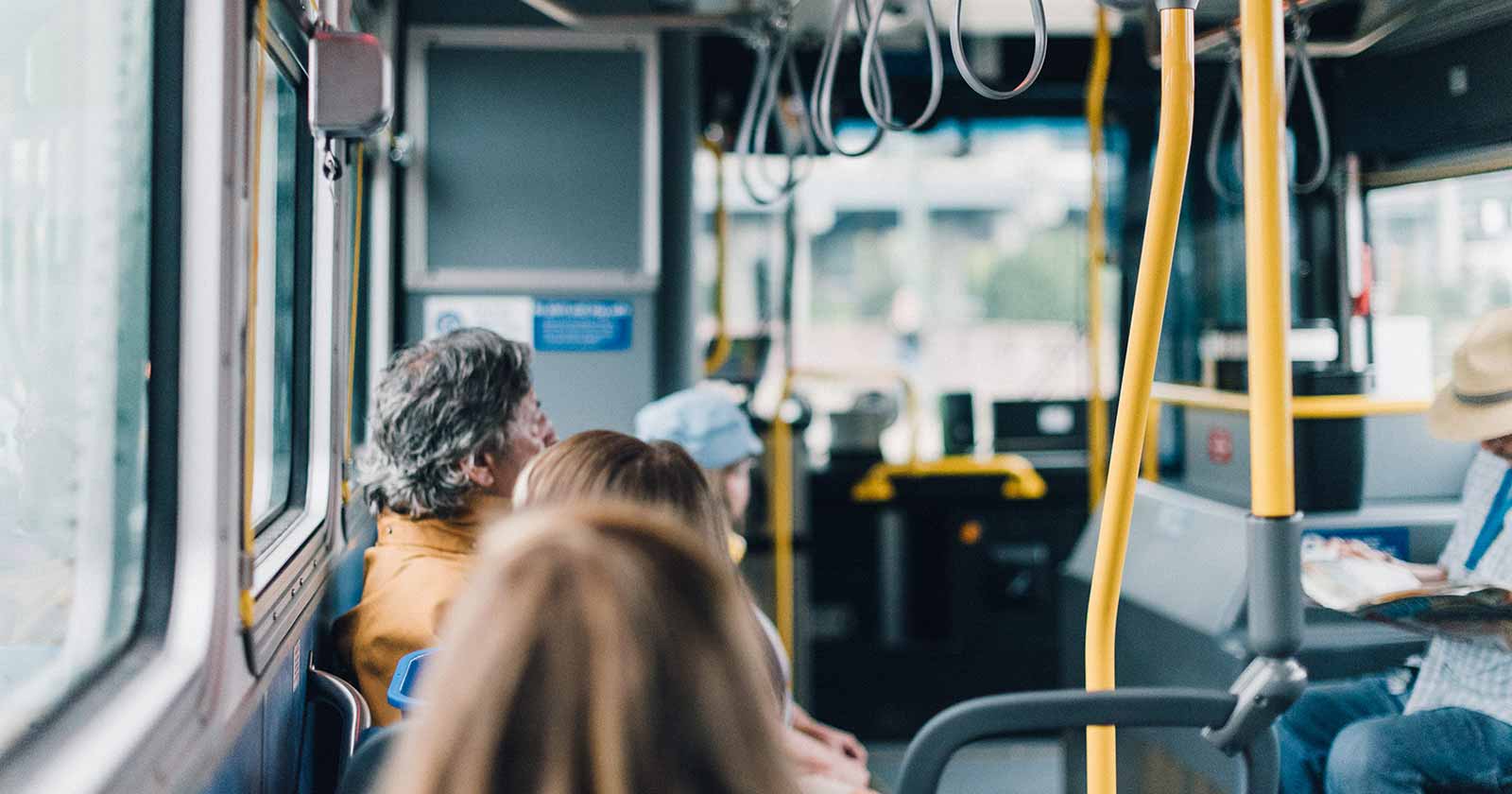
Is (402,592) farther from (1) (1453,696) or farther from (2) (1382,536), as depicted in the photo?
(2) (1382,536)

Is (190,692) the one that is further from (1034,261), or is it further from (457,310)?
(1034,261)

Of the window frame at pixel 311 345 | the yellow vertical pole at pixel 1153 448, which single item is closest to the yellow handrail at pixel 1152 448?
the yellow vertical pole at pixel 1153 448

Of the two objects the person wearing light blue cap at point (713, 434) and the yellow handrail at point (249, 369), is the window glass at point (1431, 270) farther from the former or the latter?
the yellow handrail at point (249, 369)

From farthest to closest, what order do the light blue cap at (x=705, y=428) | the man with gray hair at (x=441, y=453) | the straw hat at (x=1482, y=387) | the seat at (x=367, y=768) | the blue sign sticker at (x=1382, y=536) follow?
the blue sign sticker at (x=1382, y=536) → the light blue cap at (x=705, y=428) → the straw hat at (x=1482, y=387) → the man with gray hair at (x=441, y=453) → the seat at (x=367, y=768)

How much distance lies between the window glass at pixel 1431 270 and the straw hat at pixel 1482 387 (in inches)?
23.9

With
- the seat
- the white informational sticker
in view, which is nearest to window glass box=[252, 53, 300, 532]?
the seat

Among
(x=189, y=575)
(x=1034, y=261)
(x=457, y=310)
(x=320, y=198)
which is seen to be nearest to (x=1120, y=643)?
(x=457, y=310)

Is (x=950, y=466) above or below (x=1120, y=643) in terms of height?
above

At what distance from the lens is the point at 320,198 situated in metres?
2.49

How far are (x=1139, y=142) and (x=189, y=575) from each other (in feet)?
11.9

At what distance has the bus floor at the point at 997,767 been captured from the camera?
172 inches

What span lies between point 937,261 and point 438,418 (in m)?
4.63

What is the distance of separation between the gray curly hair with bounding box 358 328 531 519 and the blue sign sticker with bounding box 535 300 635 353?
4.10 feet

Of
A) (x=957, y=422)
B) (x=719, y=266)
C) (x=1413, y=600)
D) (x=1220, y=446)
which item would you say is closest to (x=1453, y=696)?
(x=1413, y=600)
